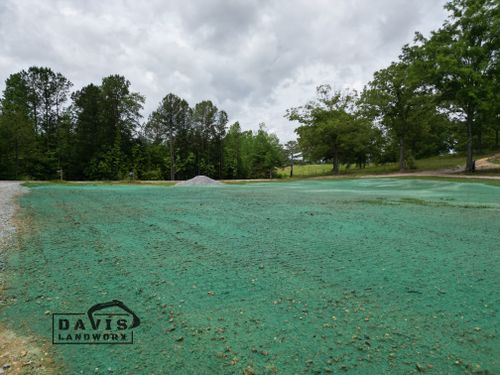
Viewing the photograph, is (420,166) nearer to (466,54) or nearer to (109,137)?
(466,54)

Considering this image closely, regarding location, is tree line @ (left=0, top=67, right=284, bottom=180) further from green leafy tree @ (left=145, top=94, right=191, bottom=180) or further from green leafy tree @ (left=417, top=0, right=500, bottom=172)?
green leafy tree @ (left=417, top=0, right=500, bottom=172)

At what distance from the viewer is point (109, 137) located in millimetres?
29219

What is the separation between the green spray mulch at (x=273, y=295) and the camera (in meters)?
1.18

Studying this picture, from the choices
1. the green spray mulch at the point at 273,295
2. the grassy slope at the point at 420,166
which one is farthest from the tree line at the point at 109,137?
the green spray mulch at the point at 273,295

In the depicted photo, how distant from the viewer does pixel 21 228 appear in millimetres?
3494

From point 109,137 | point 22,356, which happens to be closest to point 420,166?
point 22,356

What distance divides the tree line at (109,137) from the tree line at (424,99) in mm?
10779

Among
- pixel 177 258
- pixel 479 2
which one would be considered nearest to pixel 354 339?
pixel 177 258

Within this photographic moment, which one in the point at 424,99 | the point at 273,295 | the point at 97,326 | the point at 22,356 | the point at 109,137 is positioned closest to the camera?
the point at 22,356

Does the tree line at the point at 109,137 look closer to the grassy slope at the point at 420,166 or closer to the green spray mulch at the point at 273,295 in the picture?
the grassy slope at the point at 420,166

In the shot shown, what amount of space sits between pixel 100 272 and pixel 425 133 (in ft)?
81.3

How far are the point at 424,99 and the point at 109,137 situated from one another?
2880 centimetres

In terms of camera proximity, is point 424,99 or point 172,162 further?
point 172,162

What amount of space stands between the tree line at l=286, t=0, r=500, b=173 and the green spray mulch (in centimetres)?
1509
